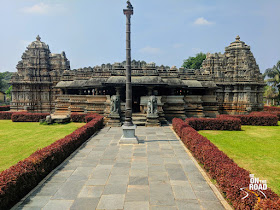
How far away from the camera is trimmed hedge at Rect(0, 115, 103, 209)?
4.10 m

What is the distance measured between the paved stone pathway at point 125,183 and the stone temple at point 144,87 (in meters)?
6.84

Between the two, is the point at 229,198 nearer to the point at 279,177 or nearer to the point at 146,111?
the point at 279,177

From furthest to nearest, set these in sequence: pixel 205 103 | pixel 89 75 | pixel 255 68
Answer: pixel 255 68
pixel 89 75
pixel 205 103

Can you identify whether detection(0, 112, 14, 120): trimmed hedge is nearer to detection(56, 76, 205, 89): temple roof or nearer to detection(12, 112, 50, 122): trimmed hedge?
detection(12, 112, 50, 122): trimmed hedge

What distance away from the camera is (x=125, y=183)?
17.3 ft

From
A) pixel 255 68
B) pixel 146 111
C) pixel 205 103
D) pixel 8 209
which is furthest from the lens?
pixel 255 68

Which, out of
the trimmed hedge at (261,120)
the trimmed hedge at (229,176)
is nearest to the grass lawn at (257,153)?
the trimmed hedge at (229,176)

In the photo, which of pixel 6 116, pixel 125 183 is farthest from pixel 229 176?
pixel 6 116

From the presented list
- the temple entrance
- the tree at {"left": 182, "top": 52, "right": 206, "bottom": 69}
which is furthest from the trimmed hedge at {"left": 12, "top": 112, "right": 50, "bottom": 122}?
the tree at {"left": 182, "top": 52, "right": 206, "bottom": 69}

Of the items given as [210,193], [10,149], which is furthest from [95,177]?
[10,149]

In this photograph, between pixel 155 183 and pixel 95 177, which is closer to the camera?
pixel 155 183

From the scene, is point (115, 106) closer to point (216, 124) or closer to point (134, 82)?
point (134, 82)

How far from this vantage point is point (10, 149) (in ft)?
28.0

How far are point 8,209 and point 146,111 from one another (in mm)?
12268
